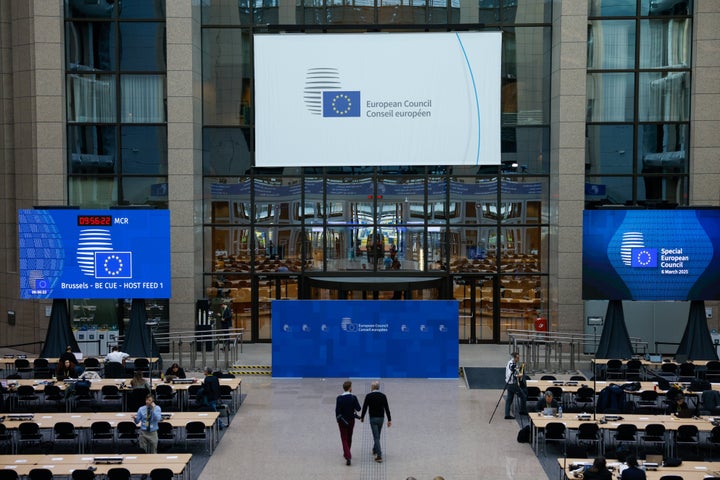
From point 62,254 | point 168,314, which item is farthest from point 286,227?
point 62,254

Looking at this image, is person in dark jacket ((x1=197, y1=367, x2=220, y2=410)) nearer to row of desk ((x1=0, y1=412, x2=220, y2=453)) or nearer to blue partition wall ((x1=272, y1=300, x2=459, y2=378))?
row of desk ((x1=0, y1=412, x2=220, y2=453))

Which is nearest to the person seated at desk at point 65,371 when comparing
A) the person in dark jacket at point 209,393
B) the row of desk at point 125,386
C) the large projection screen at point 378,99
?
the row of desk at point 125,386

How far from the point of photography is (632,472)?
47.3 ft

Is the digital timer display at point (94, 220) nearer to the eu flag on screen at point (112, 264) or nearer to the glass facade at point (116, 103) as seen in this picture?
the eu flag on screen at point (112, 264)

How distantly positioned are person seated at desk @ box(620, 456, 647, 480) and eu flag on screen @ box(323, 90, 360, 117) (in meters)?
17.1

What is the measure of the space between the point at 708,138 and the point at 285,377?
1501 centimetres

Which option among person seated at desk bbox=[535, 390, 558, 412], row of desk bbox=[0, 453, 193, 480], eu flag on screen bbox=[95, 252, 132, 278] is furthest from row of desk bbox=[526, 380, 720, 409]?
eu flag on screen bbox=[95, 252, 132, 278]

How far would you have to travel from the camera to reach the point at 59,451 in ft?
61.3

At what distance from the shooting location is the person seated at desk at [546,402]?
19020 millimetres

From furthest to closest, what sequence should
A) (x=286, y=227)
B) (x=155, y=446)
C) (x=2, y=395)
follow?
(x=286, y=227)
(x=2, y=395)
(x=155, y=446)

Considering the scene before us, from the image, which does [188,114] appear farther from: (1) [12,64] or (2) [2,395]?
(2) [2,395]

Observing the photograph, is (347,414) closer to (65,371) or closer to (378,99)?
(65,371)

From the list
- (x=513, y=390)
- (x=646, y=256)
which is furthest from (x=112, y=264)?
(x=646, y=256)

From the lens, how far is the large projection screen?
2928 cm
